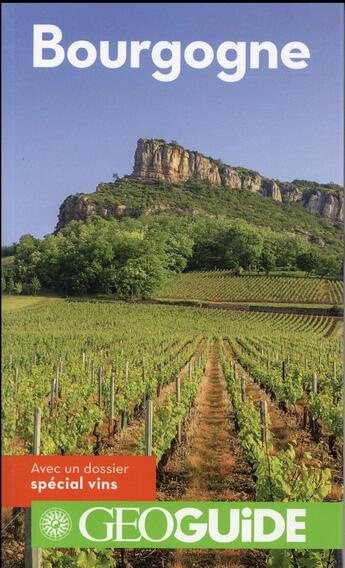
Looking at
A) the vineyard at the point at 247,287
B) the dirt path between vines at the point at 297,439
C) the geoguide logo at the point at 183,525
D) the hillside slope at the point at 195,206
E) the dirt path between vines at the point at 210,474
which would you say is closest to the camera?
the geoguide logo at the point at 183,525

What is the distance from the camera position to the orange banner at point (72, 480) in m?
3.00

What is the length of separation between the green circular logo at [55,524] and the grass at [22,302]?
135cm

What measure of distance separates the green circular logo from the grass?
4.42 feet

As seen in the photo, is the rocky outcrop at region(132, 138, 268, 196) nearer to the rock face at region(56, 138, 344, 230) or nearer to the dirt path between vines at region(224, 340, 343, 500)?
the rock face at region(56, 138, 344, 230)

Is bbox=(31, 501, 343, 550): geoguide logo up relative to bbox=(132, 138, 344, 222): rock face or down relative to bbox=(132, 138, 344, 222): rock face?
down

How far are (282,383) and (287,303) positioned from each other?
65.1 inches

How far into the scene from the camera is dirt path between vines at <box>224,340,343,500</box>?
498cm

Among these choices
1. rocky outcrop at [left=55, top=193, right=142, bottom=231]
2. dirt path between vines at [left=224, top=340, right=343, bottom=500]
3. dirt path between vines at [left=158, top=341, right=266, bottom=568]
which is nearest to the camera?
dirt path between vines at [left=158, top=341, right=266, bottom=568]

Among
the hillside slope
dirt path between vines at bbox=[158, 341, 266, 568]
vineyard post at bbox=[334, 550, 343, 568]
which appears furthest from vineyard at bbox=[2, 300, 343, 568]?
the hillside slope

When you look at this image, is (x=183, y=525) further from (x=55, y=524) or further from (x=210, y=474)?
(x=210, y=474)

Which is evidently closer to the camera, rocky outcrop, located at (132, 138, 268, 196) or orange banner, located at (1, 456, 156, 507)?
orange banner, located at (1, 456, 156, 507)

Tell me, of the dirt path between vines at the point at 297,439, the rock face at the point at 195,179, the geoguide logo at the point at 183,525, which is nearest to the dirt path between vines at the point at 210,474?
the geoguide logo at the point at 183,525

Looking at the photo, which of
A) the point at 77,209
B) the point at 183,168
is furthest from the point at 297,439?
the point at 77,209

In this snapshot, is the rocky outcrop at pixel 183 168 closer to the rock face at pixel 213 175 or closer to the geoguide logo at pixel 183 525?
the rock face at pixel 213 175
